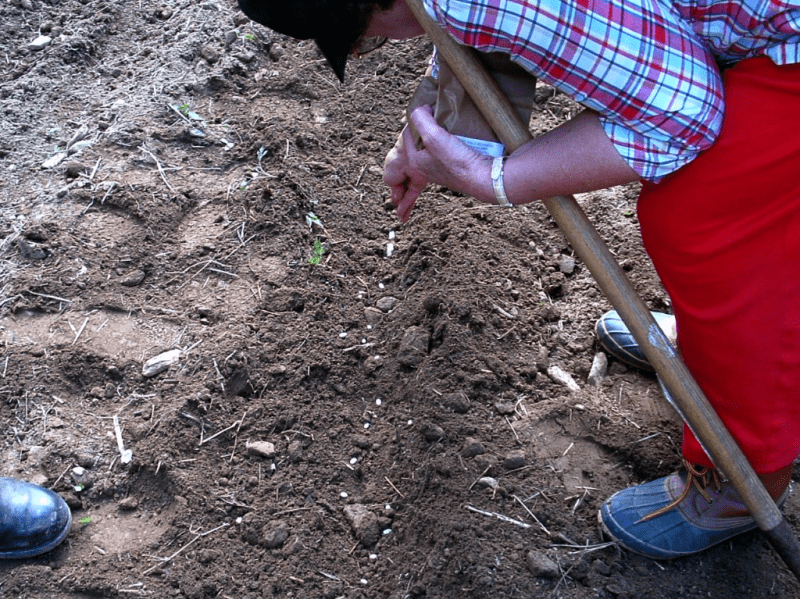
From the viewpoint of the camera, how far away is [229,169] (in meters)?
3.06

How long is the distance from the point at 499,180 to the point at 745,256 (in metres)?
0.55

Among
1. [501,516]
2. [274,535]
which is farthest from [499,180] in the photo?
[274,535]

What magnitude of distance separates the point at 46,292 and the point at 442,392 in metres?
1.41

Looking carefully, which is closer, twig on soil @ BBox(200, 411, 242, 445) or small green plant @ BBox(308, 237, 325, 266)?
twig on soil @ BBox(200, 411, 242, 445)

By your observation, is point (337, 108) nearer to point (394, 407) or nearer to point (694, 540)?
point (394, 407)

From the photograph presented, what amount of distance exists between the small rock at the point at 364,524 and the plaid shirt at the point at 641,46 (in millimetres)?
1200

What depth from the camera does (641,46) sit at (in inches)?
57.4

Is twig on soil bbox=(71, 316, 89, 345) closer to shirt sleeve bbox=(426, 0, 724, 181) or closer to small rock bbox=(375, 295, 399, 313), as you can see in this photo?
small rock bbox=(375, 295, 399, 313)

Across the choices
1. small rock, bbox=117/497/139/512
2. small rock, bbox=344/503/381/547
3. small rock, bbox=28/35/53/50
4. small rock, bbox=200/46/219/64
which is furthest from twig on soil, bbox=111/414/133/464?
small rock, bbox=28/35/53/50

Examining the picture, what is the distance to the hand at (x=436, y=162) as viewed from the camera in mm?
1777

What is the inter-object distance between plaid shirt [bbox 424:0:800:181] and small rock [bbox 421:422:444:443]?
99 centimetres

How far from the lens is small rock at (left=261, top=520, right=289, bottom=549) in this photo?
81.8 inches

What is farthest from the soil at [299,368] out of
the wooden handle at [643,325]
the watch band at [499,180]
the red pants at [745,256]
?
the watch band at [499,180]

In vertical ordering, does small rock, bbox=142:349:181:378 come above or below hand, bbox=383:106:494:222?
below
